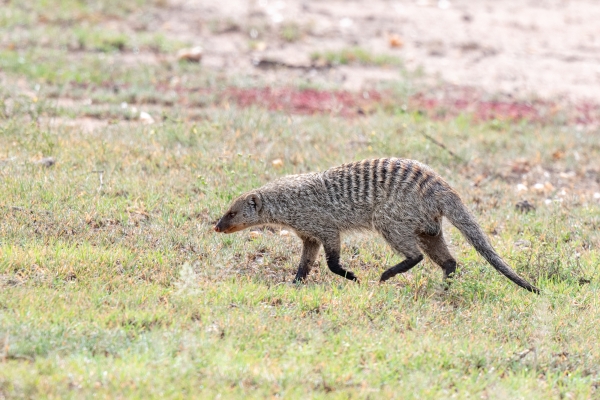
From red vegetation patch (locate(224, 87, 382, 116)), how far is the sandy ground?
561mm

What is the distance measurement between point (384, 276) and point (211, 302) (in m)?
1.37

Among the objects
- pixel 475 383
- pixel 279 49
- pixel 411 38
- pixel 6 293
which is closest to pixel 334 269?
pixel 475 383

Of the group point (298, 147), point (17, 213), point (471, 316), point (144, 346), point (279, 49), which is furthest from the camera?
point (279, 49)

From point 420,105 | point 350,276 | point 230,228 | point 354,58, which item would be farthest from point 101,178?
point 354,58

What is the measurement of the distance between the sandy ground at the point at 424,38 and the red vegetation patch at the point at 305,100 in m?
0.56

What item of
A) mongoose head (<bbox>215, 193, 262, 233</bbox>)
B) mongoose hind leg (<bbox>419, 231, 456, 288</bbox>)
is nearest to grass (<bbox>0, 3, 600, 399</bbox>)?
mongoose hind leg (<bbox>419, 231, 456, 288</bbox>)

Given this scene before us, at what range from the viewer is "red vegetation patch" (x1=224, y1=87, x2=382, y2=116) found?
10406 millimetres

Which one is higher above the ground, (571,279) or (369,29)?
(369,29)

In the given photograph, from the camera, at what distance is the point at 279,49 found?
41.8ft

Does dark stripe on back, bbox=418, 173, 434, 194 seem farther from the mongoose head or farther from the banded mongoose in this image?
the mongoose head

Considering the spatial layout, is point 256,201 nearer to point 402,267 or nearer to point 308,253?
point 308,253

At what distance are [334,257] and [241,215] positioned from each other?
77 centimetres

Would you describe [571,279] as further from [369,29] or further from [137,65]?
[369,29]

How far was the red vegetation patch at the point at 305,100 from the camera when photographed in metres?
10.4
